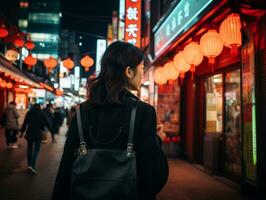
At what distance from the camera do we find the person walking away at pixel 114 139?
207cm

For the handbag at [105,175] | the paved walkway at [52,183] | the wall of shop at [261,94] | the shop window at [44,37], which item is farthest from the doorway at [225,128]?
the shop window at [44,37]

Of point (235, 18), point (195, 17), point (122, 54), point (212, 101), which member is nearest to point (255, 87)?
point (235, 18)

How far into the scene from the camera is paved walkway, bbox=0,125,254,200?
7.70 m

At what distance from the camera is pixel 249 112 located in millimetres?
7578

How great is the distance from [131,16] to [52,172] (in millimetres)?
10673

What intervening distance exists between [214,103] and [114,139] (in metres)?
10.0

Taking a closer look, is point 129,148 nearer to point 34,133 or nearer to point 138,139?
point 138,139

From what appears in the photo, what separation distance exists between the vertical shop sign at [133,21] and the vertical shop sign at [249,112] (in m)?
10.8

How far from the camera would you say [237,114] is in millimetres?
9672

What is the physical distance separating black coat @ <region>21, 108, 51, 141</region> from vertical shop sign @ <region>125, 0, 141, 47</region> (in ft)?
28.4

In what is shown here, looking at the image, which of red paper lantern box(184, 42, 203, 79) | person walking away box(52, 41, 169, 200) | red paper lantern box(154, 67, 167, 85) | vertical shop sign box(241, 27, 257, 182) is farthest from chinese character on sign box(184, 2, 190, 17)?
person walking away box(52, 41, 169, 200)

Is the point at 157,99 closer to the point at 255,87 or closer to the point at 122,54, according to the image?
the point at 255,87

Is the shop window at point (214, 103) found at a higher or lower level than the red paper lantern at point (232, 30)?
lower

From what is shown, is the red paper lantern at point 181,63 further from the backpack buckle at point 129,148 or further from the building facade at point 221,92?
the backpack buckle at point 129,148
